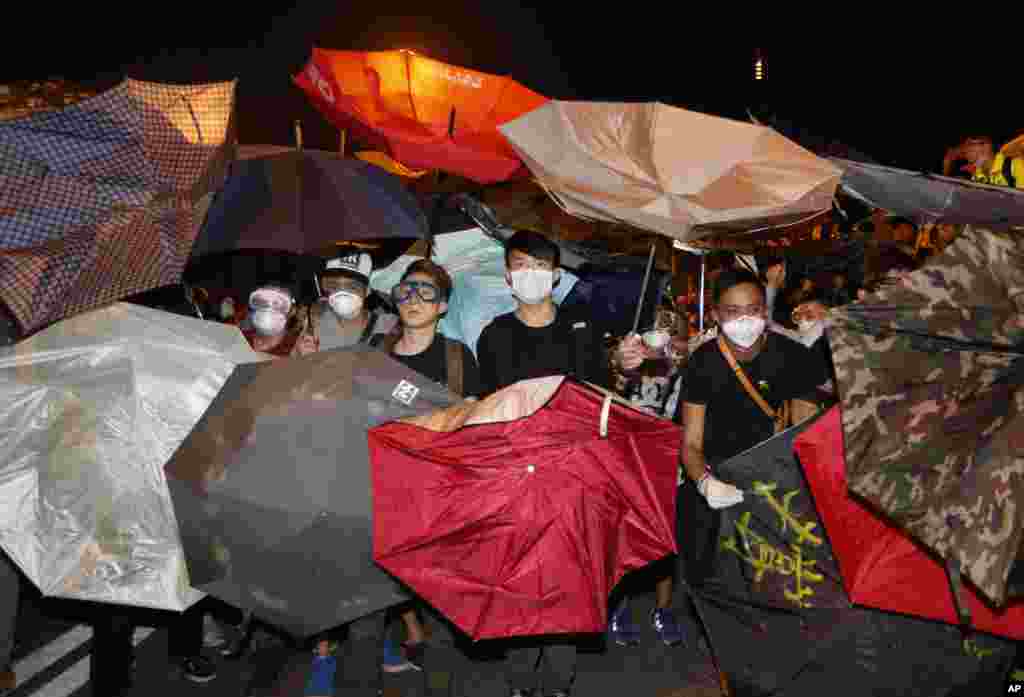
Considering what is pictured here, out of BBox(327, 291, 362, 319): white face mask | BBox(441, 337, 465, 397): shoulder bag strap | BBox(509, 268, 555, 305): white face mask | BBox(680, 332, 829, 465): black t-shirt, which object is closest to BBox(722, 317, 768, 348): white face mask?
BBox(680, 332, 829, 465): black t-shirt

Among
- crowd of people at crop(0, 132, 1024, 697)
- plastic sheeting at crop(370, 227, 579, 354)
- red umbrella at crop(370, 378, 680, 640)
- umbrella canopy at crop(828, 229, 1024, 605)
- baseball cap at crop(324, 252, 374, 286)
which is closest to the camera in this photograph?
umbrella canopy at crop(828, 229, 1024, 605)

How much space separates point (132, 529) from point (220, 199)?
7.04 feet

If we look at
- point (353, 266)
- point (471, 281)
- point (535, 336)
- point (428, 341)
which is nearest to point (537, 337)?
point (535, 336)

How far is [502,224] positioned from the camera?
5789mm

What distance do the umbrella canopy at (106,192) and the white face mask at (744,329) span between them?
2.98m

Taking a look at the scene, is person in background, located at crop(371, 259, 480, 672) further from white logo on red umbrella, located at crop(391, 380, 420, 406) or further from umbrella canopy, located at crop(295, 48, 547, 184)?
umbrella canopy, located at crop(295, 48, 547, 184)

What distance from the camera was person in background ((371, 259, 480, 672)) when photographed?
5.11 metres

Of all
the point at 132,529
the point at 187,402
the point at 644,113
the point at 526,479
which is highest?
the point at 644,113

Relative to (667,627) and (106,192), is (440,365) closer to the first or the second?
(106,192)

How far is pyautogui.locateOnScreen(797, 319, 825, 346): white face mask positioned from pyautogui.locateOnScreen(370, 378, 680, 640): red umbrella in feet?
7.60

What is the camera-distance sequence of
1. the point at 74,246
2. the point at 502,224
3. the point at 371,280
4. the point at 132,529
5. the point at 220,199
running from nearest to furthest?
the point at 132,529, the point at 74,246, the point at 220,199, the point at 502,224, the point at 371,280

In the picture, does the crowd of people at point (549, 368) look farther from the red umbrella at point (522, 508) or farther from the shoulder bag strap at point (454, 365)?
the red umbrella at point (522, 508)

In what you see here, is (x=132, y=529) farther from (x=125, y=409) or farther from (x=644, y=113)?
(x=644, y=113)

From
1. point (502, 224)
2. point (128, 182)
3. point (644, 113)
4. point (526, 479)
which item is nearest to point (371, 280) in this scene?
point (502, 224)
